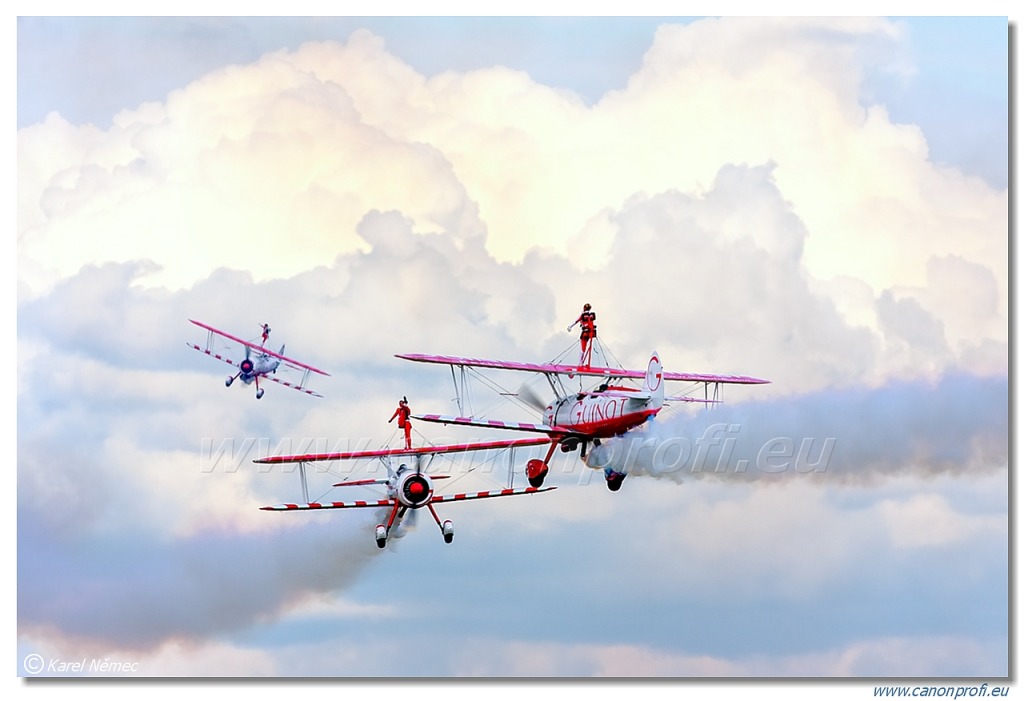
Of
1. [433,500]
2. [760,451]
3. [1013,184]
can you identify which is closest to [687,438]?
[760,451]

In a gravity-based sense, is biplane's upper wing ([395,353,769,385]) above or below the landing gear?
above

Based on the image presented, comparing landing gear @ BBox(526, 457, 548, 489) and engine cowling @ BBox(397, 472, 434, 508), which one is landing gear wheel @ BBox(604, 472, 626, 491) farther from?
engine cowling @ BBox(397, 472, 434, 508)

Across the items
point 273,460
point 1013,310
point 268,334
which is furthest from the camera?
point 268,334

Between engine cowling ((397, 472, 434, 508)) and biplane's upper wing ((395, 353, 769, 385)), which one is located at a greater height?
biplane's upper wing ((395, 353, 769, 385))

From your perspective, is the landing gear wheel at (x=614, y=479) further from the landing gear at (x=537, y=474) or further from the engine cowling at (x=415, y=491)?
the engine cowling at (x=415, y=491)

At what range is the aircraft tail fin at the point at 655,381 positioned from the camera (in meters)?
46.6

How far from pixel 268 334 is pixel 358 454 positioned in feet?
60.4

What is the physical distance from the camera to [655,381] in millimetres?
47000

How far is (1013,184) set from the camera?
188 feet

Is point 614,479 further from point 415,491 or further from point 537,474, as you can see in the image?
point 415,491

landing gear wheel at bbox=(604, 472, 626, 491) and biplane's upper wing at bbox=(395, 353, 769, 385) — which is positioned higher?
biplane's upper wing at bbox=(395, 353, 769, 385)

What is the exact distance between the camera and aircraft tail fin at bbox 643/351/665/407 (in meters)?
46.6

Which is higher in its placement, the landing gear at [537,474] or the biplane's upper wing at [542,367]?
the biplane's upper wing at [542,367]
